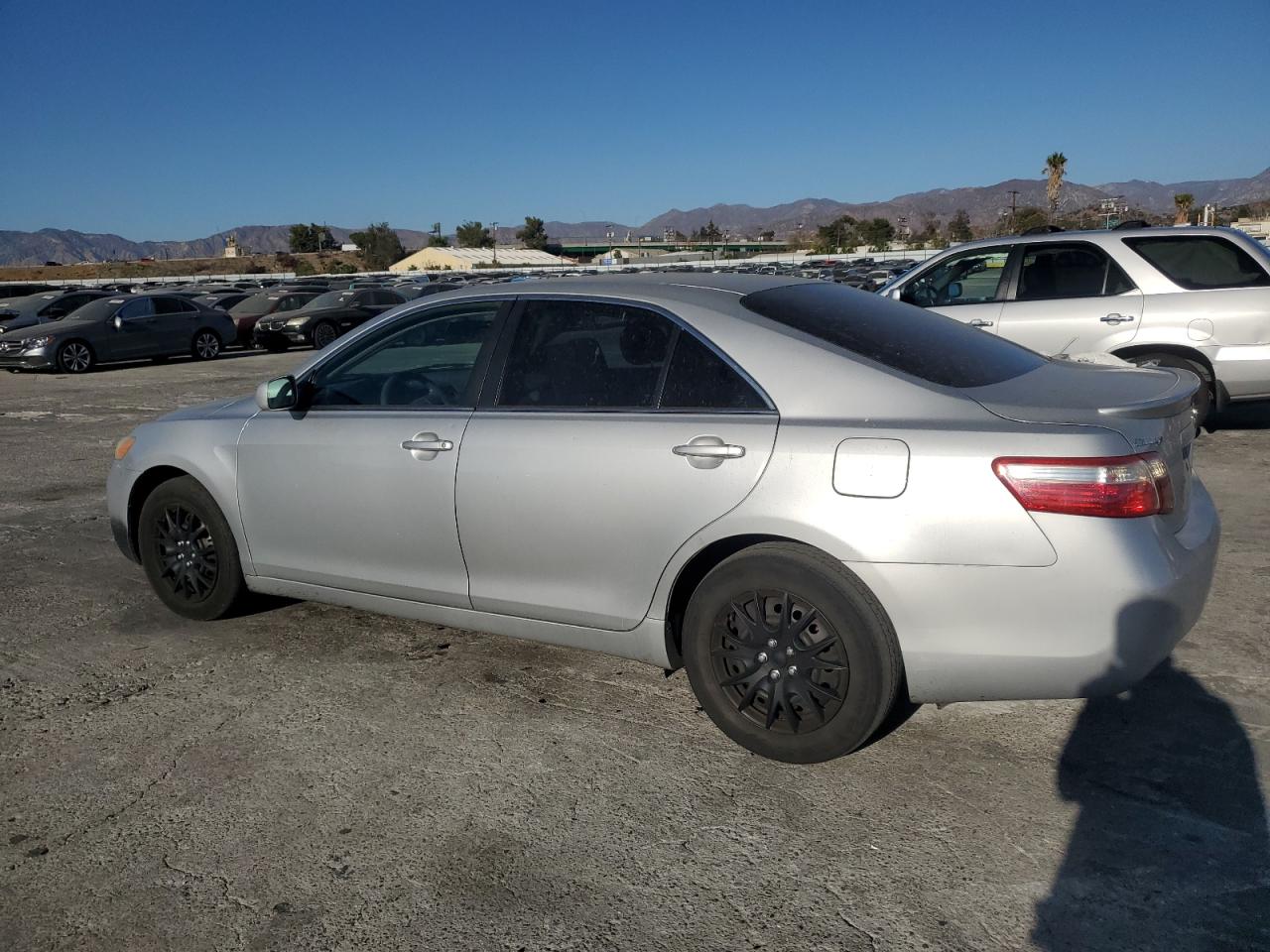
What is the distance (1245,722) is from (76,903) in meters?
3.73

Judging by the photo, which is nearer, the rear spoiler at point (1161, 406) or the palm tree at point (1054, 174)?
the rear spoiler at point (1161, 406)

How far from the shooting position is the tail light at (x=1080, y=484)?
3.04 m

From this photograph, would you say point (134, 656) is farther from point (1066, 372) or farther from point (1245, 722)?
point (1245, 722)

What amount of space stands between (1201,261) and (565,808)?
7.16m

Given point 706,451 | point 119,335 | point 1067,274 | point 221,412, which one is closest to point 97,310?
point 119,335

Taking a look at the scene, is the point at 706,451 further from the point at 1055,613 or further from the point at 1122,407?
the point at 1122,407

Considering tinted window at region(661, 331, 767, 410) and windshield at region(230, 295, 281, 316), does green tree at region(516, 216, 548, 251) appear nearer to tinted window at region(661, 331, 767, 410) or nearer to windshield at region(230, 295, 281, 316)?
windshield at region(230, 295, 281, 316)

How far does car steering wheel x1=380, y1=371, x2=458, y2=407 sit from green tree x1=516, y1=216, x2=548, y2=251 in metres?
137

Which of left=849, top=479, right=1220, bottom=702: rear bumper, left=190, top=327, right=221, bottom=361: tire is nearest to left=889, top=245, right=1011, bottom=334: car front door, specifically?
left=849, top=479, right=1220, bottom=702: rear bumper

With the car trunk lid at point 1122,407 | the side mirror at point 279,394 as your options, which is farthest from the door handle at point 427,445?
the car trunk lid at point 1122,407

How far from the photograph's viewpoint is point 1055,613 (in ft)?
10.1

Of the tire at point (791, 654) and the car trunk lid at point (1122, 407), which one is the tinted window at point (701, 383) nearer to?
the tire at point (791, 654)

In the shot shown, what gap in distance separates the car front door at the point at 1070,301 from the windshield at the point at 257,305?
22.4 metres

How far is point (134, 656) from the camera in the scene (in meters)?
4.66
